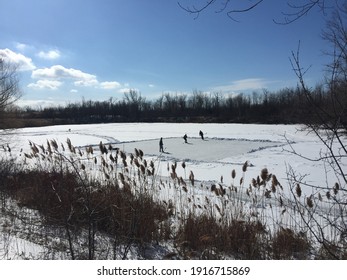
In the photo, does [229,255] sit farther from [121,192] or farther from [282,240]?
[121,192]

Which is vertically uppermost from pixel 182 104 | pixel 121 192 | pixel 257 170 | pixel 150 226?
pixel 182 104

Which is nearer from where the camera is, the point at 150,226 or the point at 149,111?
the point at 150,226

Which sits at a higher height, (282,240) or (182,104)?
(182,104)

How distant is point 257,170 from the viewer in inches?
563

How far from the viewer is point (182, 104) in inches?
3551

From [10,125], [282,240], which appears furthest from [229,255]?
[10,125]

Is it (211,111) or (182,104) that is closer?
(211,111)
